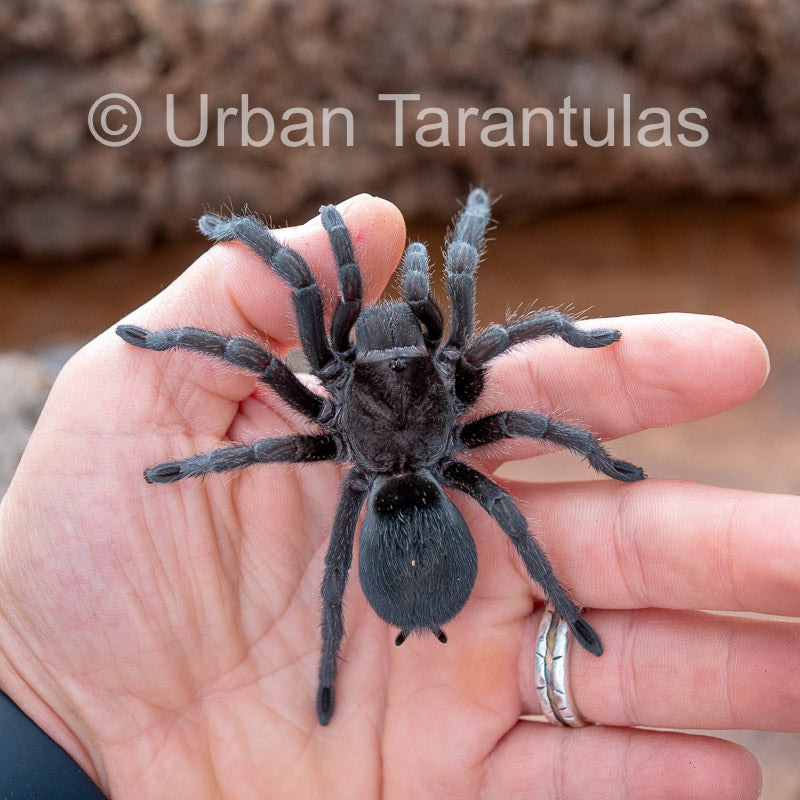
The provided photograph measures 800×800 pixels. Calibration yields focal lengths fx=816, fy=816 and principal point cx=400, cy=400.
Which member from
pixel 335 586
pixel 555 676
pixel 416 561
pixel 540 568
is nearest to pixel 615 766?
pixel 555 676

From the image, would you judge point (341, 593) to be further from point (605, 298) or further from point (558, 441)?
point (605, 298)

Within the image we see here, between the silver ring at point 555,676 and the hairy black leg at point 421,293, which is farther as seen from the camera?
the hairy black leg at point 421,293

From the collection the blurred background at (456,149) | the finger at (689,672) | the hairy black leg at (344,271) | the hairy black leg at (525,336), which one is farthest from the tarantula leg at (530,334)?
the blurred background at (456,149)

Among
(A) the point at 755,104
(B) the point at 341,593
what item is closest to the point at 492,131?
(A) the point at 755,104

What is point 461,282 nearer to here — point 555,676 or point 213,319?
point 213,319

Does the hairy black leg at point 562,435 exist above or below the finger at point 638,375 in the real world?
below

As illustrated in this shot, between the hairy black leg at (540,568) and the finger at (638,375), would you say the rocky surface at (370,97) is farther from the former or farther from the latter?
the hairy black leg at (540,568)
